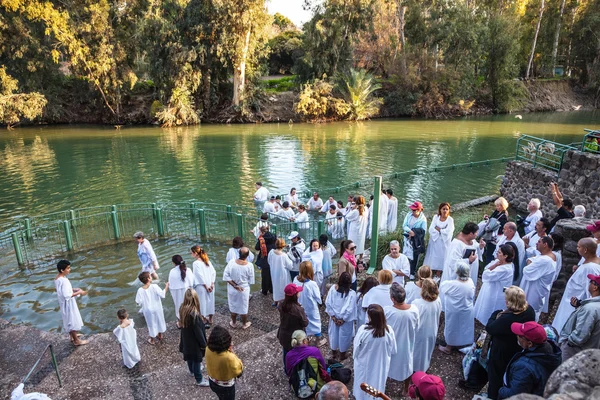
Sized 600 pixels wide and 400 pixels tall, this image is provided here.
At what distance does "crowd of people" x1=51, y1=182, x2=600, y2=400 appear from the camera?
432cm

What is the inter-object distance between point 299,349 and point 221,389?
3.49ft

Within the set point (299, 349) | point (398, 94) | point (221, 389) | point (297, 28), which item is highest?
point (297, 28)

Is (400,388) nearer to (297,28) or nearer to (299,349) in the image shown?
(299,349)

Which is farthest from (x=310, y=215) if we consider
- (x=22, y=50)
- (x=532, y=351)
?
(x=22, y=50)

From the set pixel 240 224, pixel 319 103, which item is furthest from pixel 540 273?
pixel 319 103

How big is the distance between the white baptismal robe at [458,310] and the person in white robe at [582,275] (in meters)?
1.32

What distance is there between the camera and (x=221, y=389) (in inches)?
188

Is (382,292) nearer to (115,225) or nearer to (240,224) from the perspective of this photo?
(240,224)

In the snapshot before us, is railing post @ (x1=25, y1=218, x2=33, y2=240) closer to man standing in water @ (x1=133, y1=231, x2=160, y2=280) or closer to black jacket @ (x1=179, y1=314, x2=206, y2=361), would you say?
man standing in water @ (x1=133, y1=231, x2=160, y2=280)

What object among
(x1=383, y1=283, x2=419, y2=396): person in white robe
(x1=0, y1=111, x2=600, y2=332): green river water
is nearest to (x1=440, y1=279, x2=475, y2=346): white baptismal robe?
(x1=383, y1=283, x2=419, y2=396): person in white robe

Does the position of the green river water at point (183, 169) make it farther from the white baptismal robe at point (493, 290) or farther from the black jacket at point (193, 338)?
the white baptismal robe at point (493, 290)

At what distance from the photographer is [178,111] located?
3938cm

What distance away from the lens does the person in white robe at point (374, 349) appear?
452cm

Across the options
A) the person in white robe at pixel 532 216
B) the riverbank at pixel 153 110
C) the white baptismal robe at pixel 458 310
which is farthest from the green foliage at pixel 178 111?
the white baptismal robe at pixel 458 310
